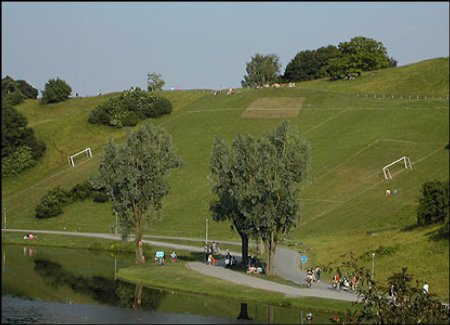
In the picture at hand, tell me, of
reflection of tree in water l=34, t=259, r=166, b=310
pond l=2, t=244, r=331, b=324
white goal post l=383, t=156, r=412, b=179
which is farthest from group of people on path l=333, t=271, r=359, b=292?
white goal post l=383, t=156, r=412, b=179

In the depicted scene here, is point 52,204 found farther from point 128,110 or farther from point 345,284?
point 345,284

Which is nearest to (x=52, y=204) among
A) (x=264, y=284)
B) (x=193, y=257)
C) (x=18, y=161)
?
(x=18, y=161)

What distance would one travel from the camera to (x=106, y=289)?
58.5 meters

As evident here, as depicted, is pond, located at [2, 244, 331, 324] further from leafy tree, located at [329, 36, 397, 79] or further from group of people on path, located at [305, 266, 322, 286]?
leafy tree, located at [329, 36, 397, 79]

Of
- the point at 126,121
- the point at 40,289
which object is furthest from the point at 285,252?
the point at 126,121

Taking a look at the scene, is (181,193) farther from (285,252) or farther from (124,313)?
(124,313)

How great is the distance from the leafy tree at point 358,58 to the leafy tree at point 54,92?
64.1m

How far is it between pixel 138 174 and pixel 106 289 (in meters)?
14.4

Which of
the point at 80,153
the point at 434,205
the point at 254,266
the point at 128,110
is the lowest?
the point at 254,266

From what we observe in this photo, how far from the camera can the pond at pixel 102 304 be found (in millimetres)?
46375

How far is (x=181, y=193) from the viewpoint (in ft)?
354

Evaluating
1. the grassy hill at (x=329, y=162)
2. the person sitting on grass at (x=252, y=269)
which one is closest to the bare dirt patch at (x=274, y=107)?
the grassy hill at (x=329, y=162)

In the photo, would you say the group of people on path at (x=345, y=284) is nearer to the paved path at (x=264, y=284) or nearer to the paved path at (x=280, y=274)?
the paved path at (x=280, y=274)

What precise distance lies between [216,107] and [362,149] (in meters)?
42.6
